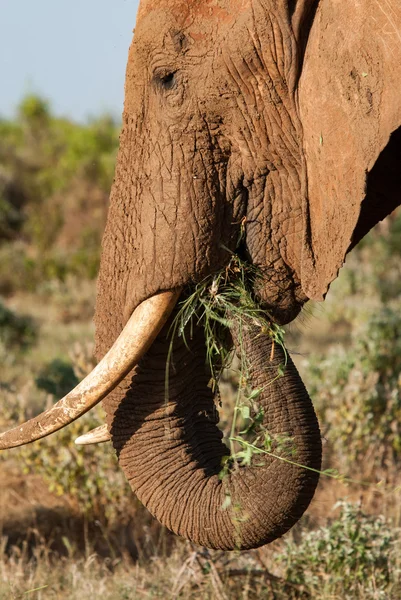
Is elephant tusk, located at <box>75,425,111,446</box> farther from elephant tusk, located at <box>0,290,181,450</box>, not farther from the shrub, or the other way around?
the shrub

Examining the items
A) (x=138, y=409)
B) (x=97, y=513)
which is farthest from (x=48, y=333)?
(x=138, y=409)

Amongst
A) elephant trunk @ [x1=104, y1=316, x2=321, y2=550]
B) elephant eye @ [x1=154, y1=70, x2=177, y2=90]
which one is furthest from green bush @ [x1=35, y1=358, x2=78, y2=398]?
elephant eye @ [x1=154, y1=70, x2=177, y2=90]

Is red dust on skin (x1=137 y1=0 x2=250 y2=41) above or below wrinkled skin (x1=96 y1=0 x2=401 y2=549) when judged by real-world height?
above

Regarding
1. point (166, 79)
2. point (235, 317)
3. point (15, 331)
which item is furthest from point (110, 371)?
point (15, 331)

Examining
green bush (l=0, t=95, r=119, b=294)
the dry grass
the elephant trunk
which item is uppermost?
green bush (l=0, t=95, r=119, b=294)

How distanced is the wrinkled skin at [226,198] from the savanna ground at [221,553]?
35cm

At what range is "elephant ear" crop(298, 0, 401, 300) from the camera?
101 inches

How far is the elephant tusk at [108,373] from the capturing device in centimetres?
287

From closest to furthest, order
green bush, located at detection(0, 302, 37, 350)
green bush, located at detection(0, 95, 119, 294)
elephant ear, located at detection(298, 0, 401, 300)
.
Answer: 1. elephant ear, located at detection(298, 0, 401, 300)
2. green bush, located at detection(0, 302, 37, 350)
3. green bush, located at detection(0, 95, 119, 294)

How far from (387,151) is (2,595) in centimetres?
236

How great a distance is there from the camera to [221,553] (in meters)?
4.20

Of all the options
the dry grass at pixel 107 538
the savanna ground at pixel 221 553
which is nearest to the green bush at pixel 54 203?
the savanna ground at pixel 221 553

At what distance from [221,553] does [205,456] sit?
1.22 meters

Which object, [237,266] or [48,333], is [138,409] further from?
[48,333]
